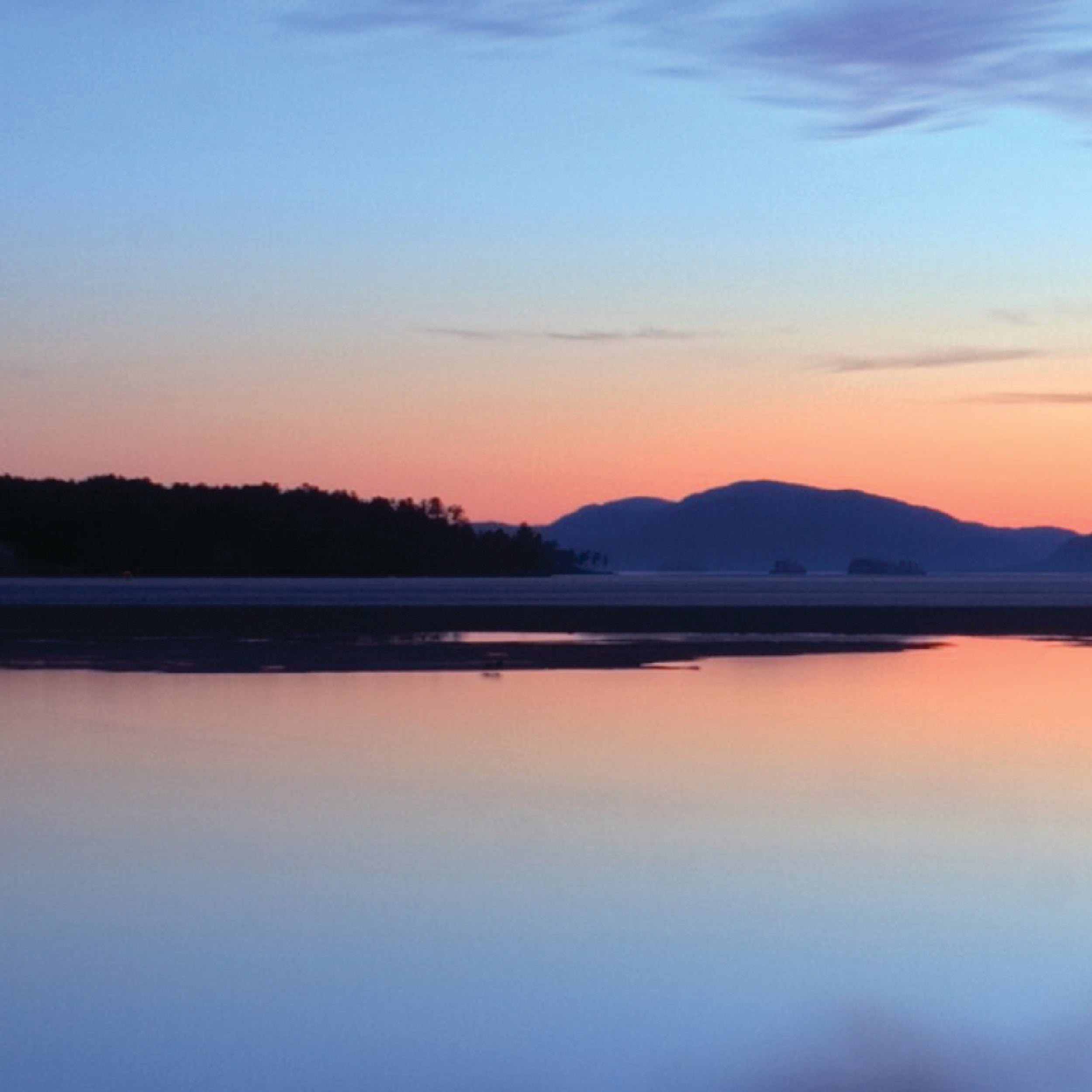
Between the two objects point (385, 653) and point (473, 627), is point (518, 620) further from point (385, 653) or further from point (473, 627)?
point (385, 653)

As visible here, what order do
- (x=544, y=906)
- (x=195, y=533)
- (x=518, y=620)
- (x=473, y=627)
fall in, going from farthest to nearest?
(x=195, y=533), (x=518, y=620), (x=473, y=627), (x=544, y=906)

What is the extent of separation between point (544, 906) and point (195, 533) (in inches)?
6156

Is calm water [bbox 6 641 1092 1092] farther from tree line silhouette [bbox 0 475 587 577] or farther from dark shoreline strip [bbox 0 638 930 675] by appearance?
tree line silhouette [bbox 0 475 587 577]

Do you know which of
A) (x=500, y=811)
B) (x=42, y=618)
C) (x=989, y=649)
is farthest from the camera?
(x=42, y=618)

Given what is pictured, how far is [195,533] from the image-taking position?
166 metres

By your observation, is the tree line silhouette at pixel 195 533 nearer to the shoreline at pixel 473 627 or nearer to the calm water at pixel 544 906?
the shoreline at pixel 473 627

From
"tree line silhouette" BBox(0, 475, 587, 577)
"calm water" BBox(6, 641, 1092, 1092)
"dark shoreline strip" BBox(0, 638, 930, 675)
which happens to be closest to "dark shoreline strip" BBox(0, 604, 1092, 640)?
"dark shoreline strip" BBox(0, 638, 930, 675)

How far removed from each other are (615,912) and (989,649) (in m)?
31.0

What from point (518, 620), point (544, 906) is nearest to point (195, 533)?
point (518, 620)

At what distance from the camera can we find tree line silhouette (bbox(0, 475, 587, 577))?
536 feet

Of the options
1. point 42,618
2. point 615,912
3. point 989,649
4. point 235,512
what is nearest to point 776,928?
point 615,912

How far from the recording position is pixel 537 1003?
9.93m

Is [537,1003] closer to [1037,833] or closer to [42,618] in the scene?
[1037,833]

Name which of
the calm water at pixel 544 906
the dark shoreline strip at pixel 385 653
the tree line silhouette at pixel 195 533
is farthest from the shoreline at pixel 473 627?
the tree line silhouette at pixel 195 533
